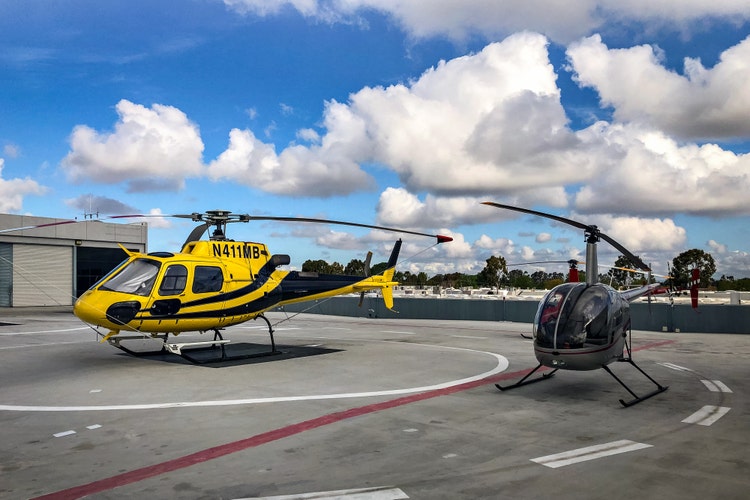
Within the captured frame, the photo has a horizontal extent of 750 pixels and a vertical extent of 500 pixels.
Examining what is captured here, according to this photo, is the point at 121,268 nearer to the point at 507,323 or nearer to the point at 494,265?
the point at 507,323

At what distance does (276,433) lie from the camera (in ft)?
26.0

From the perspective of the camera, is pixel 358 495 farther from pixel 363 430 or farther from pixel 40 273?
pixel 40 273

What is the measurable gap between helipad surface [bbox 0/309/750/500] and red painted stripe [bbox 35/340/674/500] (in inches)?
1.2

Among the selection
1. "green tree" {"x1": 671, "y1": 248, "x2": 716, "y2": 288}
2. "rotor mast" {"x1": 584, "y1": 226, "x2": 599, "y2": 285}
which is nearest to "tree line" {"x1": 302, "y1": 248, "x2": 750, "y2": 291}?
"green tree" {"x1": 671, "y1": 248, "x2": 716, "y2": 288}

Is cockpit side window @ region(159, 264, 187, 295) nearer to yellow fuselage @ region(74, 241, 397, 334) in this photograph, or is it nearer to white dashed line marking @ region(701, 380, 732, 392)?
yellow fuselage @ region(74, 241, 397, 334)

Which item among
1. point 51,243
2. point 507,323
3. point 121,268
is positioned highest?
point 51,243

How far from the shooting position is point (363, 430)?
26.4 feet

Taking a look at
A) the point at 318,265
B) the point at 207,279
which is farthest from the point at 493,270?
the point at 207,279

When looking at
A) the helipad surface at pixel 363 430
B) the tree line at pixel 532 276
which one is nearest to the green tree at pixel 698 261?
the tree line at pixel 532 276

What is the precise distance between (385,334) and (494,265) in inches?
4350

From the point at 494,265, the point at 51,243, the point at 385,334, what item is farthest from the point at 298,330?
the point at 494,265

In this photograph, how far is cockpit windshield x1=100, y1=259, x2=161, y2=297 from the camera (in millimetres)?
13477

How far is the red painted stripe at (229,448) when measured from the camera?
5812mm

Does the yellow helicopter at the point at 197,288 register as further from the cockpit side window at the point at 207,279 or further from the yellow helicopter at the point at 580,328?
the yellow helicopter at the point at 580,328
